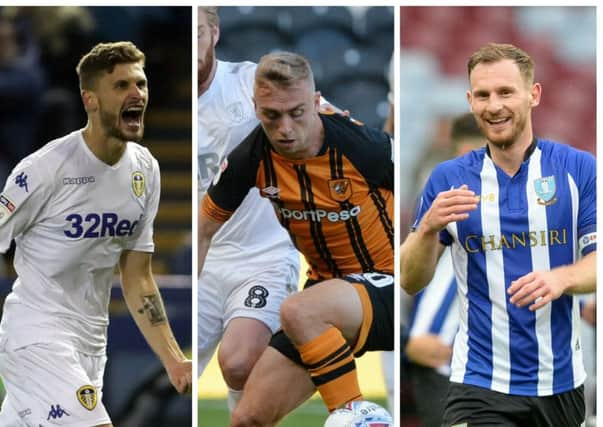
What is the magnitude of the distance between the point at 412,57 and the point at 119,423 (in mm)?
2412

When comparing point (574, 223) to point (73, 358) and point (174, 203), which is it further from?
point (174, 203)

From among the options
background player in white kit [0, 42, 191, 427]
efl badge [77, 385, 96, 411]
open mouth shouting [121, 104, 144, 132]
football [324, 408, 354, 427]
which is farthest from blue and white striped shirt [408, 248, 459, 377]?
efl badge [77, 385, 96, 411]

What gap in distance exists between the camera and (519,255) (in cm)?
450

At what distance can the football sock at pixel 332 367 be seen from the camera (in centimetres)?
484

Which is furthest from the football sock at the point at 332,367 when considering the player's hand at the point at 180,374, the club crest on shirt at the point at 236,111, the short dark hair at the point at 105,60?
the short dark hair at the point at 105,60

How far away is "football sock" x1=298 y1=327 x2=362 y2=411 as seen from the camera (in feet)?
15.9

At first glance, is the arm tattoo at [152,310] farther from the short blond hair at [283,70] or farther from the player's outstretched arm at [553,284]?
the player's outstretched arm at [553,284]

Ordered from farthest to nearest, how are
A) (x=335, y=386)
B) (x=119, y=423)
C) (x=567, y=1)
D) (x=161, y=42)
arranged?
→ (x=161, y=42), (x=119, y=423), (x=567, y=1), (x=335, y=386)

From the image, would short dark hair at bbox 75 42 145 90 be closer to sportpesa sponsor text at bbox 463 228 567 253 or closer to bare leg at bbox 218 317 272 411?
bare leg at bbox 218 317 272 411

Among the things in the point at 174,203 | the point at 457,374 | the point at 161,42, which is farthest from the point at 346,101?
the point at 161,42

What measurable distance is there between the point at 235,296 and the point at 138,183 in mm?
725

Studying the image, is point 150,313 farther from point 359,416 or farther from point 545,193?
point 545,193

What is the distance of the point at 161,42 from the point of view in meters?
7.12

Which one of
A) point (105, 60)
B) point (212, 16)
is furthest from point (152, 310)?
point (212, 16)
